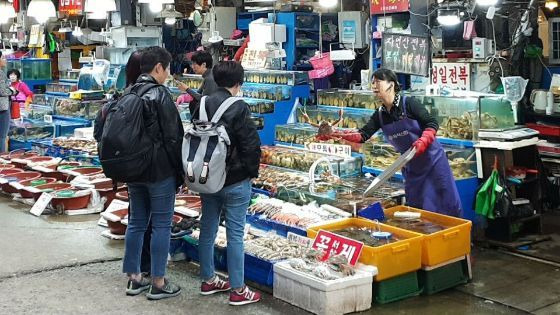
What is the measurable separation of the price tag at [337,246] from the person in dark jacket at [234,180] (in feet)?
2.15

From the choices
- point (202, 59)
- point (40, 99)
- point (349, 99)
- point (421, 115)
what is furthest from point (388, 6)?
point (40, 99)

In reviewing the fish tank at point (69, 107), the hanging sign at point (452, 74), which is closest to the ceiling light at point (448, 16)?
the hanging sign at point (452, 74)

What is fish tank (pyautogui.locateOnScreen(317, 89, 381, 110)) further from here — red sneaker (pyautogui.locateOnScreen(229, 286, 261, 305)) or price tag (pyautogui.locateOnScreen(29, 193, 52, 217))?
red sneaker (pyautogui.locateOnScreen(229, 286, 261, 305))

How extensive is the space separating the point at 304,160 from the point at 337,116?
1.31 metres

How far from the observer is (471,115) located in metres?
7.66

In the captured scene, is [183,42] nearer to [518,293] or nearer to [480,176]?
[480,176]

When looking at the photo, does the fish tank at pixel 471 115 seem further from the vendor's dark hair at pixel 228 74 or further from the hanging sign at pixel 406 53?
the vendor's dark hair at pixel 228 74

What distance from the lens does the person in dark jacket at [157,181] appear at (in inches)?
213

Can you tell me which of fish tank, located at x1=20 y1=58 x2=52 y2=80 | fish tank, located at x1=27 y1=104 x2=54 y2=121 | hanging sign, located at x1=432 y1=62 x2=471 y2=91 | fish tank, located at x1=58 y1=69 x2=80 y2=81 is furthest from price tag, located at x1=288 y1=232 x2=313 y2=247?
fish tank, located at x1=20 y1=58 x2=52 y2=80

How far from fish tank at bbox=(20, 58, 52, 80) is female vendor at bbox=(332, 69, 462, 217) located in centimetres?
1103

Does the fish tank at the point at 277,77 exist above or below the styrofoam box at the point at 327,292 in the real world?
above

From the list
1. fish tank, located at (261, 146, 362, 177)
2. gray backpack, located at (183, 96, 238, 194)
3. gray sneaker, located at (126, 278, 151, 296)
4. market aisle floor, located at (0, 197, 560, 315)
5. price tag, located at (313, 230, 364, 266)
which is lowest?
market aisle floor, located at (0, 197, 560, 315)

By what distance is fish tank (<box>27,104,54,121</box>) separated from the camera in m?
13.6

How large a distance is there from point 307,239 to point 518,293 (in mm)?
1835
